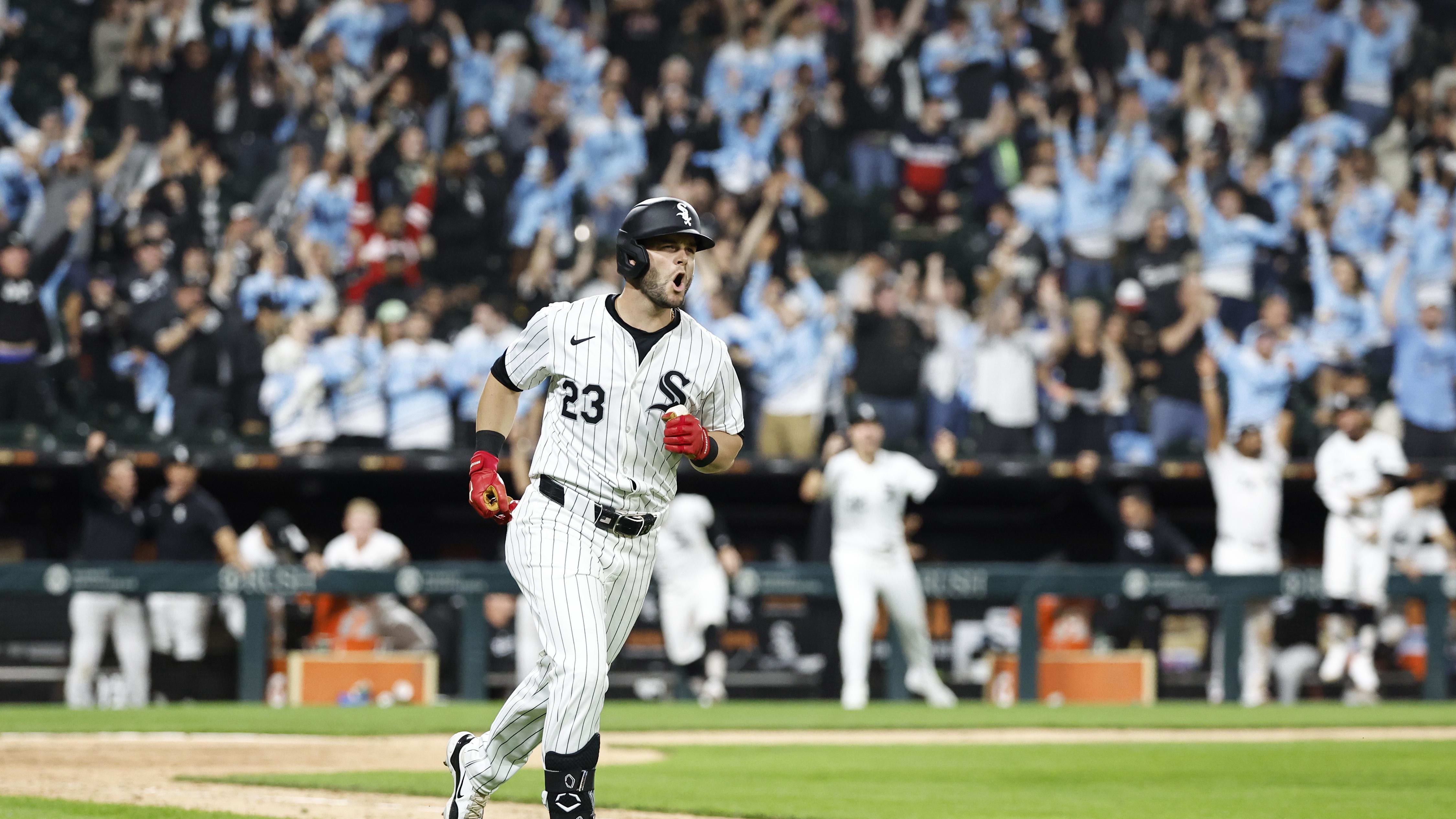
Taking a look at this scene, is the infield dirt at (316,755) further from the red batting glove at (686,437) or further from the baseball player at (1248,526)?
the baseball player at (1248,526)

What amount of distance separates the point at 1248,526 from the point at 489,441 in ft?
31.0

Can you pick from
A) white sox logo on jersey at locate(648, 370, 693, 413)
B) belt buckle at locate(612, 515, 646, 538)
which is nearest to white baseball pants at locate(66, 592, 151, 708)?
belt buckle at locate(612, 515, 646, 538)

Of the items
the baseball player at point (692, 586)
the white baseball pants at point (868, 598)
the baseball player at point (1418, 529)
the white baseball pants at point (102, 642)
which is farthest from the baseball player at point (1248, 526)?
the white baseball pants at point (102, 642)

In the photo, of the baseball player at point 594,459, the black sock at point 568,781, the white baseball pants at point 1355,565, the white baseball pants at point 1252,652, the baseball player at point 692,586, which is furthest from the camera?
the white baseball pants at point 1252,652

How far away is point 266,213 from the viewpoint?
14594 mm

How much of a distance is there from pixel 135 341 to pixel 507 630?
358cm

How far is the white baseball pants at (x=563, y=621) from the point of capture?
4.74 metres

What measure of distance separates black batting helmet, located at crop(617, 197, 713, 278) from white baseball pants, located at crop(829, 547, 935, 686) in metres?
7.50

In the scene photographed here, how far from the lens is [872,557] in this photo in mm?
12352

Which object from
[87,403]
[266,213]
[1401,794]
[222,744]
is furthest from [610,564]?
[266,213]

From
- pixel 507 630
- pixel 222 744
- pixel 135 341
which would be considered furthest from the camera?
pixel 135 341

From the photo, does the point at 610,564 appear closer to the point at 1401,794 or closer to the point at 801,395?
the point at 1401,794

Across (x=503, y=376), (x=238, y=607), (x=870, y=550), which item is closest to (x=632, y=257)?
(x=503, y=376)

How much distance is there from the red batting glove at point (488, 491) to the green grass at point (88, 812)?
1829 millimetres
